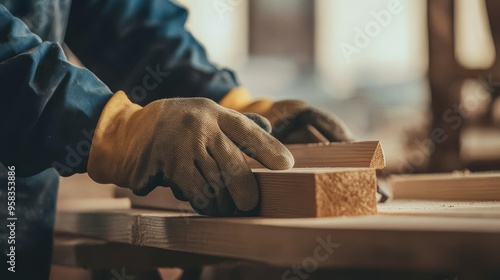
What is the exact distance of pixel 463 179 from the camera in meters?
1.58

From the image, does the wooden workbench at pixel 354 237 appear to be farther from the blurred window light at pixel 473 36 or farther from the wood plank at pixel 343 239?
the blurred window light at pixel 473 36

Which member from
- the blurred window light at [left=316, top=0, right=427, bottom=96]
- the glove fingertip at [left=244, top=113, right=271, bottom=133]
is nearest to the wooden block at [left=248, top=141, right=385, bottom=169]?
the glove fingertip at [left=244, top=113, right=271, bottom=133]

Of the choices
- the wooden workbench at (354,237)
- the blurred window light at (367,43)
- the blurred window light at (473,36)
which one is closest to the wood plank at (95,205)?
the wooden workbench at (354,237)

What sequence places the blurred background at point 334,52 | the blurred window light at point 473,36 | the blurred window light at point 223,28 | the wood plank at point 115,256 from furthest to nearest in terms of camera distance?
the blurred background at point 334,52 < the blurred window light at point 223,28 < the blurred window light at point 473,36 < the wood plank at point 115,256

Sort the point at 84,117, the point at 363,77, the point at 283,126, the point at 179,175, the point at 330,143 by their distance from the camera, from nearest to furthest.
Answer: the point at 179,175 < the point at 84,117 < the point at 330,143 < the point at 283,126 < the point at 363,77

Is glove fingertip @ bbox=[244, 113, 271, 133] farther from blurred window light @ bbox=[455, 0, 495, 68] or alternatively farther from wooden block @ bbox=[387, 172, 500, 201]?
blurred window light @ bbox=[455, 0, 495, 68]

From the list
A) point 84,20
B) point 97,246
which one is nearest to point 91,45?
point 84,20

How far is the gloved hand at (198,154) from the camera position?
1207mm

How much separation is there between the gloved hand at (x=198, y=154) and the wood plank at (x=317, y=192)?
0.02m

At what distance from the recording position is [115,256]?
1616 mm

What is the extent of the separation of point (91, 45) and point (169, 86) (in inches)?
9.9

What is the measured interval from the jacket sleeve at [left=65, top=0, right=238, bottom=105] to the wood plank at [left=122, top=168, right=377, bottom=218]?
0.84m

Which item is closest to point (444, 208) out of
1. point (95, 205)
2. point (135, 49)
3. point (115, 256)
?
point (115, 256)

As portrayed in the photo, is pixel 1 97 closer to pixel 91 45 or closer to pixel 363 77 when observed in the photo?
pixel 91 45
